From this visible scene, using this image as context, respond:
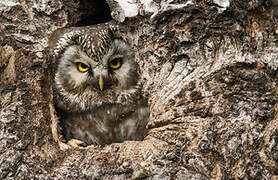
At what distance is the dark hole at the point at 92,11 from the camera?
276 centimetres

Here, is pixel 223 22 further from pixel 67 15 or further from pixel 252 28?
pixel 67 15

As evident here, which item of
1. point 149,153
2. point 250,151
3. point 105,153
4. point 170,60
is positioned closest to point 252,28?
point 170,60

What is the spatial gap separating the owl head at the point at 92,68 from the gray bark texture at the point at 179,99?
0.82 feet

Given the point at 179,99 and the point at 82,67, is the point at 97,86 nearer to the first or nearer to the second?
the point at 82,67

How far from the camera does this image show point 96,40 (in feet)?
8.20

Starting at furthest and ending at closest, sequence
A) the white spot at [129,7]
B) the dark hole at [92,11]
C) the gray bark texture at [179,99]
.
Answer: the dark hole at [92,11] < the white spot at [129,7] < the gray bark texture at [179,99]

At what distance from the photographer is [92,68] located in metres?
2.56

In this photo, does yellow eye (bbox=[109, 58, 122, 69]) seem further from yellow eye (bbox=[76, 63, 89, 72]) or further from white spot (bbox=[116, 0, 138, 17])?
white spot (bbox=[116, 0, 138, 17])

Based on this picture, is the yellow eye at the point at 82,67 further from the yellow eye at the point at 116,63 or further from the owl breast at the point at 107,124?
the owl breast at the point at 107,124

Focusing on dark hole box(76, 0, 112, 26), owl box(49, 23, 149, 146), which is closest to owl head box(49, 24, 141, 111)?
owl box(49, 23, 149, 146)

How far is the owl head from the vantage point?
2533mm

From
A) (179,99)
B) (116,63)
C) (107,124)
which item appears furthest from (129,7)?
(107,124)

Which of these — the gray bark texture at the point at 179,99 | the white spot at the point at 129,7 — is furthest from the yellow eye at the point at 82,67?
the white spot at the point at 129,7

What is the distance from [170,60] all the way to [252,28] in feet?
1.68
